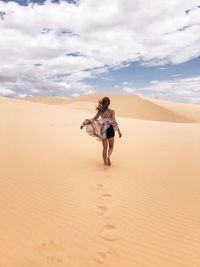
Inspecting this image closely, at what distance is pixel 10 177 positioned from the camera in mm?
6125

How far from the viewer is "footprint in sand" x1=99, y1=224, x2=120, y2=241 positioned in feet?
12.7

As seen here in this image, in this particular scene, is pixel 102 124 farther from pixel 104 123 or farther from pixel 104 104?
pixel 104 104

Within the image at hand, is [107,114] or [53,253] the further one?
[107,114]

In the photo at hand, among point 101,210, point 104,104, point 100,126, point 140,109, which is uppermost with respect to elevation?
point 140,109

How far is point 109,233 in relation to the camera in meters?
4.00

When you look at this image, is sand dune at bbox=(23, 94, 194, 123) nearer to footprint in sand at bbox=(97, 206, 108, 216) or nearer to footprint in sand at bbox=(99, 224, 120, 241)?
footprint in sand at bbox=(97, 206, 108, 216)

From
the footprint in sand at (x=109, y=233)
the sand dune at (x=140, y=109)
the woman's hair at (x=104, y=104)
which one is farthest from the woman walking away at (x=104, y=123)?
the sand dune at (x=140, y=109)

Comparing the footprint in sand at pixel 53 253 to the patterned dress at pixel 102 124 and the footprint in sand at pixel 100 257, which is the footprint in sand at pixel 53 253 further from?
the patterned dress at pixel 102 124

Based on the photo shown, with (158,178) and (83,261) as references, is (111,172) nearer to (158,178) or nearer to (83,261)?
(158,178)

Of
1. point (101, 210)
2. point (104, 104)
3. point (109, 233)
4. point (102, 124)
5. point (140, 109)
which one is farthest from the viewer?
point (140, 109)

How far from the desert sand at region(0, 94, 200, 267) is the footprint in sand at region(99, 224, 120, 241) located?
1 centimetres

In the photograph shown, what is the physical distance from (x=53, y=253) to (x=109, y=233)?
0.85 metres

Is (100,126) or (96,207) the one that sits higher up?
(100,126)

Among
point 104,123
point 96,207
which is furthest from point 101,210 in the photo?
point 104,123
